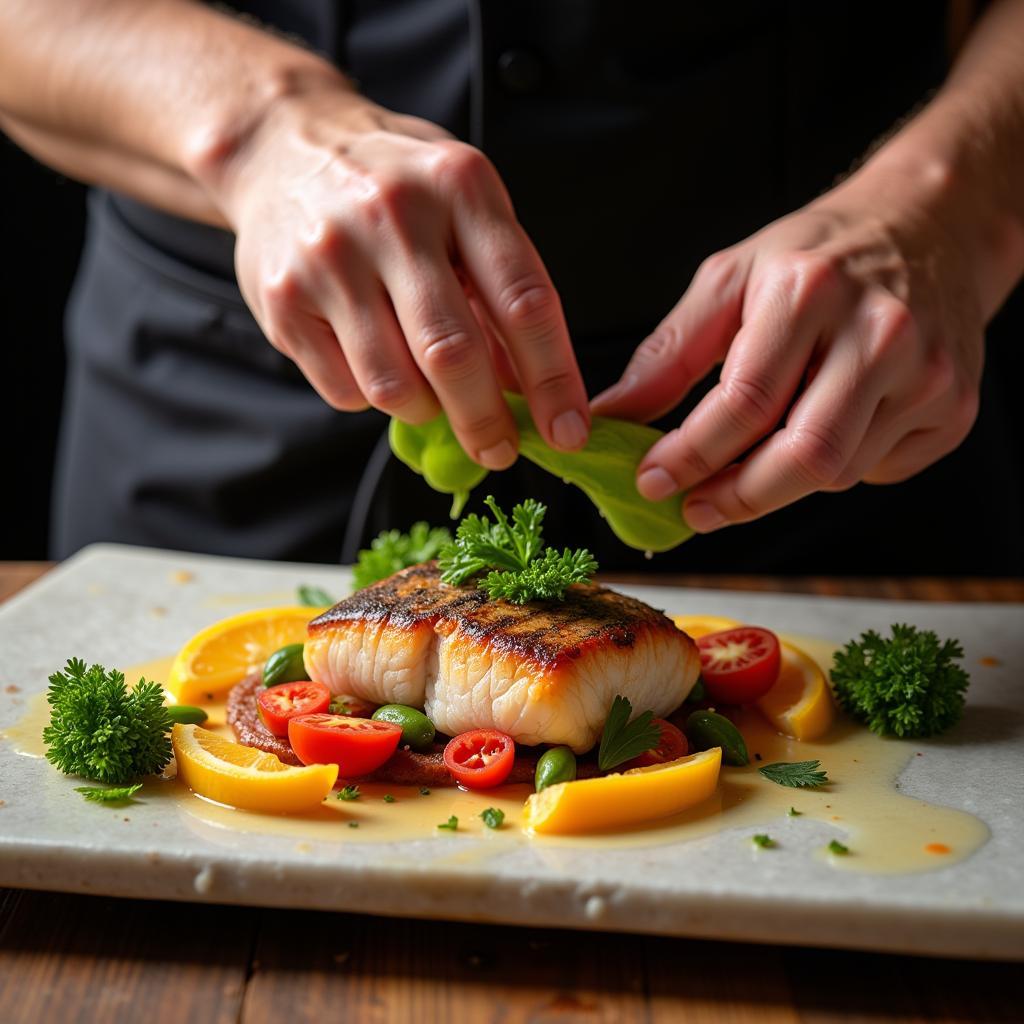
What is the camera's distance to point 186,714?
2.35 m

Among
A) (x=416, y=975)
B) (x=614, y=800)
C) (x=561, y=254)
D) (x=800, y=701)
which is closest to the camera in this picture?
(x=416, y=975)

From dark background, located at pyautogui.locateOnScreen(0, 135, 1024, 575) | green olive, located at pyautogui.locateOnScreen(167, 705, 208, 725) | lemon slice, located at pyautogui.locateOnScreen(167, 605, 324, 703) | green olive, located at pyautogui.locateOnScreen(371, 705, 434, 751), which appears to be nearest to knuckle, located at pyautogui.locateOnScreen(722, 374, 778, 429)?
green olive, located at pyautogui.locateOnScreen(371, 705, 434, 751)

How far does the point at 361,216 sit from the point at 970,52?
1.67 m

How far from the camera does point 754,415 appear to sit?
2.34 m

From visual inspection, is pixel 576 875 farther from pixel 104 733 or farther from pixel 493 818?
pixel 104 733

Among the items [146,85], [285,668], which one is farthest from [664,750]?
[146,85]

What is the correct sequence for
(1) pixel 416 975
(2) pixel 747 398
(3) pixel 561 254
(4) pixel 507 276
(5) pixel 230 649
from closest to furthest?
(1) pixel 416 975, (4) pixel 507 276, (2) pixel 747 398, (5) pixel 230 649, (3) pixel 561 254

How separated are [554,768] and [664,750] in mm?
227

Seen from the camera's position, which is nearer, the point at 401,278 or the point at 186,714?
the point at 401,278

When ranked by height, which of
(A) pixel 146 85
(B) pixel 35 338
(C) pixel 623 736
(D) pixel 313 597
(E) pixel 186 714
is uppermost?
(A) pixel 146 85

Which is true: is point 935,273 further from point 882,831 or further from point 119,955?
point 119,955

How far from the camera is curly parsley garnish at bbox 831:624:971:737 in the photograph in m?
2.37

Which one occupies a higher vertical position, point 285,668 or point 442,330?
point 442,330

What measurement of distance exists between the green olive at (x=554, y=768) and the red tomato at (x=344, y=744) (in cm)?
25
